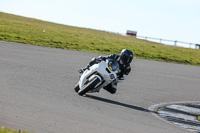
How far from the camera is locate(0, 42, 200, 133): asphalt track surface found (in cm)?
687

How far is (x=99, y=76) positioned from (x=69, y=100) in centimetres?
100

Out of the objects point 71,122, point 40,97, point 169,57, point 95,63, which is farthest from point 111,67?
point 169,57

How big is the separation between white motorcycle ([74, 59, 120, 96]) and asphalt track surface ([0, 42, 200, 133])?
1.05 ft

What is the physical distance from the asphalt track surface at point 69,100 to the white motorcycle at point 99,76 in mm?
321

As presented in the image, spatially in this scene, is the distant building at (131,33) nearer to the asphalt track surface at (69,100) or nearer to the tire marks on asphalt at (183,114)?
the asphalt track surface at (69,100)

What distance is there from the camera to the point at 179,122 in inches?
364

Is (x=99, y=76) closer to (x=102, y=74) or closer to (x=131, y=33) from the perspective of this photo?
(x=102, y=74)

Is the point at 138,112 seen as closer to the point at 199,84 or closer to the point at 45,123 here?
the point at 45,123

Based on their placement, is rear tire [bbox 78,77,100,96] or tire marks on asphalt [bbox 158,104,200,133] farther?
rear tire [bbox 78,77,100,96]

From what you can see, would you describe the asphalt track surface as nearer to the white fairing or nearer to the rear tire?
the rear tire

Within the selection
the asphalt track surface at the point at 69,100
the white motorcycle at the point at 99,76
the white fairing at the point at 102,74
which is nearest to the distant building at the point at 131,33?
the asphalt track surface at the point at 69,100

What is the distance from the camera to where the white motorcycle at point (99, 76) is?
9977mm

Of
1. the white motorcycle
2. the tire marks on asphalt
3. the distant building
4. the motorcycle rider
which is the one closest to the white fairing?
the white motorcycle

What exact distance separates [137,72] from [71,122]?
1229cm
